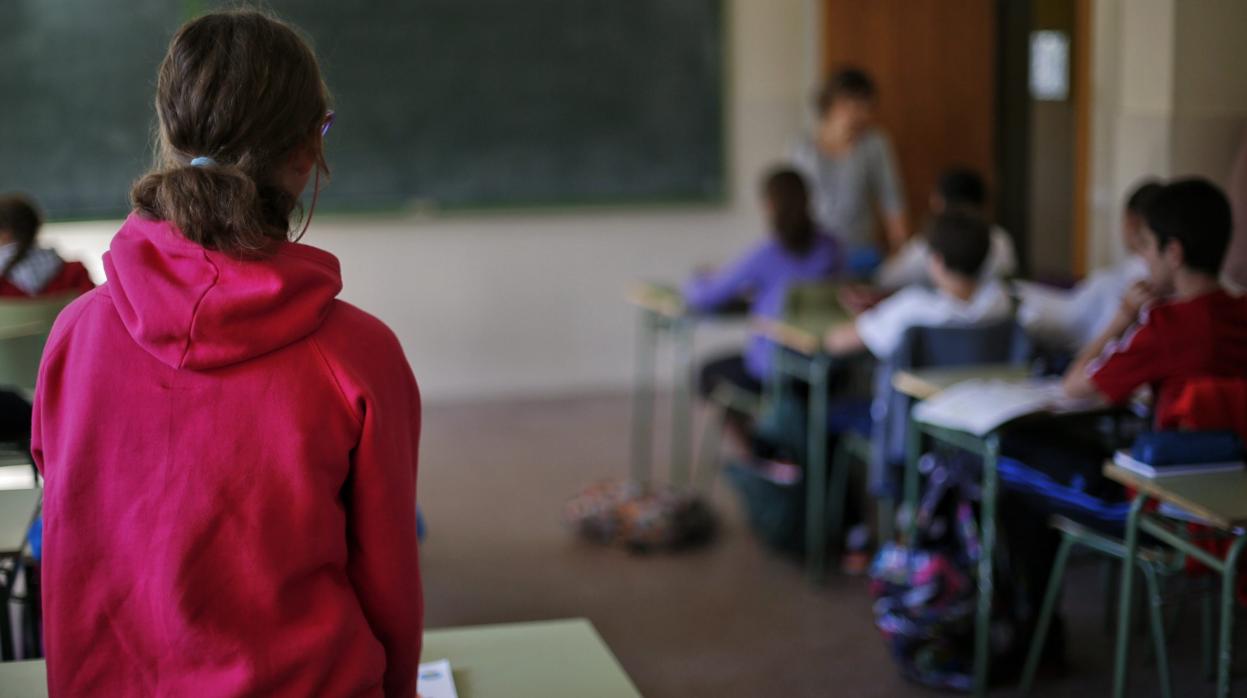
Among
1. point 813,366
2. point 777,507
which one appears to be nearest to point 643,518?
point 777,507

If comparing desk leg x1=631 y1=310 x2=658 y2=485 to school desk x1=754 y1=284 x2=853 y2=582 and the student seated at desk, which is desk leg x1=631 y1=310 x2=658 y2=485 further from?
the student seated at desk

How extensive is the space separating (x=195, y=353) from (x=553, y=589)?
8.58ft

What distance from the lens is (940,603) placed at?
3.00m

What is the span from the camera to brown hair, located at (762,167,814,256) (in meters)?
4.06

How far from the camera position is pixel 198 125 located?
1.14 metres

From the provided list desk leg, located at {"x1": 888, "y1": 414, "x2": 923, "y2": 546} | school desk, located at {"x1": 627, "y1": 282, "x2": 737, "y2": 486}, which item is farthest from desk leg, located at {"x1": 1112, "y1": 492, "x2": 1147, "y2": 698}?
school desk, located at {"x1": 627, "y1": 282, "x2": 737, "y2": 486}

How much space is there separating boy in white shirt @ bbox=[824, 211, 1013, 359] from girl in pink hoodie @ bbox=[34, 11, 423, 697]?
2253 millimetres

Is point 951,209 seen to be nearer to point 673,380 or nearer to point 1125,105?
point 1125,105

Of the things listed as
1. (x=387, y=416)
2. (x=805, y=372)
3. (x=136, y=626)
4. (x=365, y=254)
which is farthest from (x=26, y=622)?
(x=365, y=254)

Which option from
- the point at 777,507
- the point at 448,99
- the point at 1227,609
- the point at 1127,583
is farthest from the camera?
the point at 448,99

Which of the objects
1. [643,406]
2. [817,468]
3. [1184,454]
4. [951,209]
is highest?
[951,209]

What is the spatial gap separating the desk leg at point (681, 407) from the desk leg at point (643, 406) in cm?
10

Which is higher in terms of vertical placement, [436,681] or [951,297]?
[951,297]

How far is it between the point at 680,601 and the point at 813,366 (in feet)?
2.55
